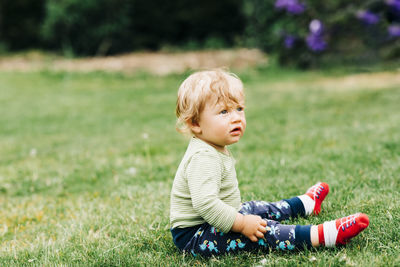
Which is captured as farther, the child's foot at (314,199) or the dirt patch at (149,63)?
the dirt patch at (149,63)

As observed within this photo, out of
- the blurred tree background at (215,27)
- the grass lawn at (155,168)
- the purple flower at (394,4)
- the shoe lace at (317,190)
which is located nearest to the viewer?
the grass lawn at (155,168)

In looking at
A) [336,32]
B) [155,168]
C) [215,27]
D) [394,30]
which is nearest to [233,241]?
[155,168]

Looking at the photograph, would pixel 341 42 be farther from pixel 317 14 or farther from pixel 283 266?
pixel 283 266

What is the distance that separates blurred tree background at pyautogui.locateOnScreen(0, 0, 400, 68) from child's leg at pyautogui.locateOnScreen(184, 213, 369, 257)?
729 cm

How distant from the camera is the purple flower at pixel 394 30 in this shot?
827cm

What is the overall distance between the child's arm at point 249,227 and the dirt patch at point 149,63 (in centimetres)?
831

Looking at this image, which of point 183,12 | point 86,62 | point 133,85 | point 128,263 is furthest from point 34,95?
point 183,12

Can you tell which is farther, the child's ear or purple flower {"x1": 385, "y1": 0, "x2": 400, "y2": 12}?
purple flower {"x1": 385, "y1": 0, "x2": 400, "y2": 12}

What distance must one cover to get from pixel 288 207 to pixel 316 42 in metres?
7.15

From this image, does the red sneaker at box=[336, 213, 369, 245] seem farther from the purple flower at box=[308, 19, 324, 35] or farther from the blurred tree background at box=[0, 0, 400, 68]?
the purple flower at box=[308, 19, 324, 35]

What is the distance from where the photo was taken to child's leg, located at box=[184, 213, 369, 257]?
81.4 inches

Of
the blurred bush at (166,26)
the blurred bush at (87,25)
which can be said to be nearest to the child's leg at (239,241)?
the blurred bush at (87,25)

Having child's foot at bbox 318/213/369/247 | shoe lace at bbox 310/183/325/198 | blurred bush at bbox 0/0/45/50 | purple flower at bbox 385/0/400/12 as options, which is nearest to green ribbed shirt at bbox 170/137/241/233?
child's foot at bbox 318/213/369/247

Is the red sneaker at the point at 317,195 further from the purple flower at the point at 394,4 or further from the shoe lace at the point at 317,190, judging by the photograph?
the purple flower at the point at 394,4
